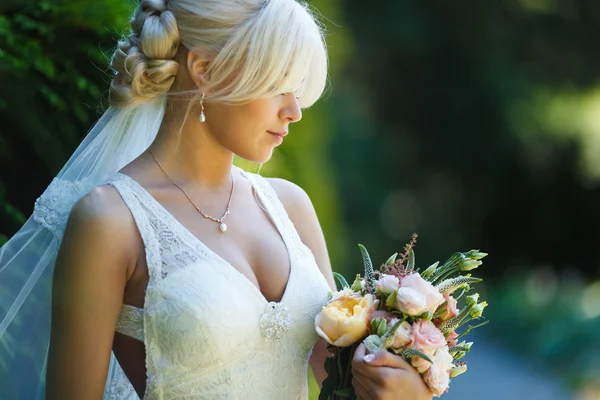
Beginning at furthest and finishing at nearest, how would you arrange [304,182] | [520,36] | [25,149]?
[520,36], [304,182], [25,149]

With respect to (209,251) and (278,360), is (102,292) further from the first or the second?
(278,360)

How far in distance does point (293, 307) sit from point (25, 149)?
1224 mm

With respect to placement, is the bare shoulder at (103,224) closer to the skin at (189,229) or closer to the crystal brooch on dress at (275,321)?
the skin at (189,229)

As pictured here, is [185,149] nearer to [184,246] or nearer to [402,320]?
[184,246]

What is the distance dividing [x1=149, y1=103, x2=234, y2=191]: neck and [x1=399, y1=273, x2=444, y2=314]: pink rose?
65 cm

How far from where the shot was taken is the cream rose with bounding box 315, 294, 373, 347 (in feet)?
6.77

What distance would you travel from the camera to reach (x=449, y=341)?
2188 millimetres

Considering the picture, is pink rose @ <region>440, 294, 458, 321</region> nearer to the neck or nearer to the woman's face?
the woman's face

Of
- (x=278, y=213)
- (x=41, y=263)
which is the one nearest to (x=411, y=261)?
(x=278, y=213)

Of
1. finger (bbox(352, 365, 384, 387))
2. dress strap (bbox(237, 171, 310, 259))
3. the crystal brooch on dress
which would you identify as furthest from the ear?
finger (bbox(352, 365, 384, 387))

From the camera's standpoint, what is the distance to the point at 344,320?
207 cm

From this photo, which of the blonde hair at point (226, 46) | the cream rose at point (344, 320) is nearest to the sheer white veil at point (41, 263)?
the blonde hair at point (226, 46)

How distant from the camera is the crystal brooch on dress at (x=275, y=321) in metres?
2.18

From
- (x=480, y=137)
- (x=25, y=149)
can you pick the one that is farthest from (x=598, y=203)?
(x=25, y=149)
